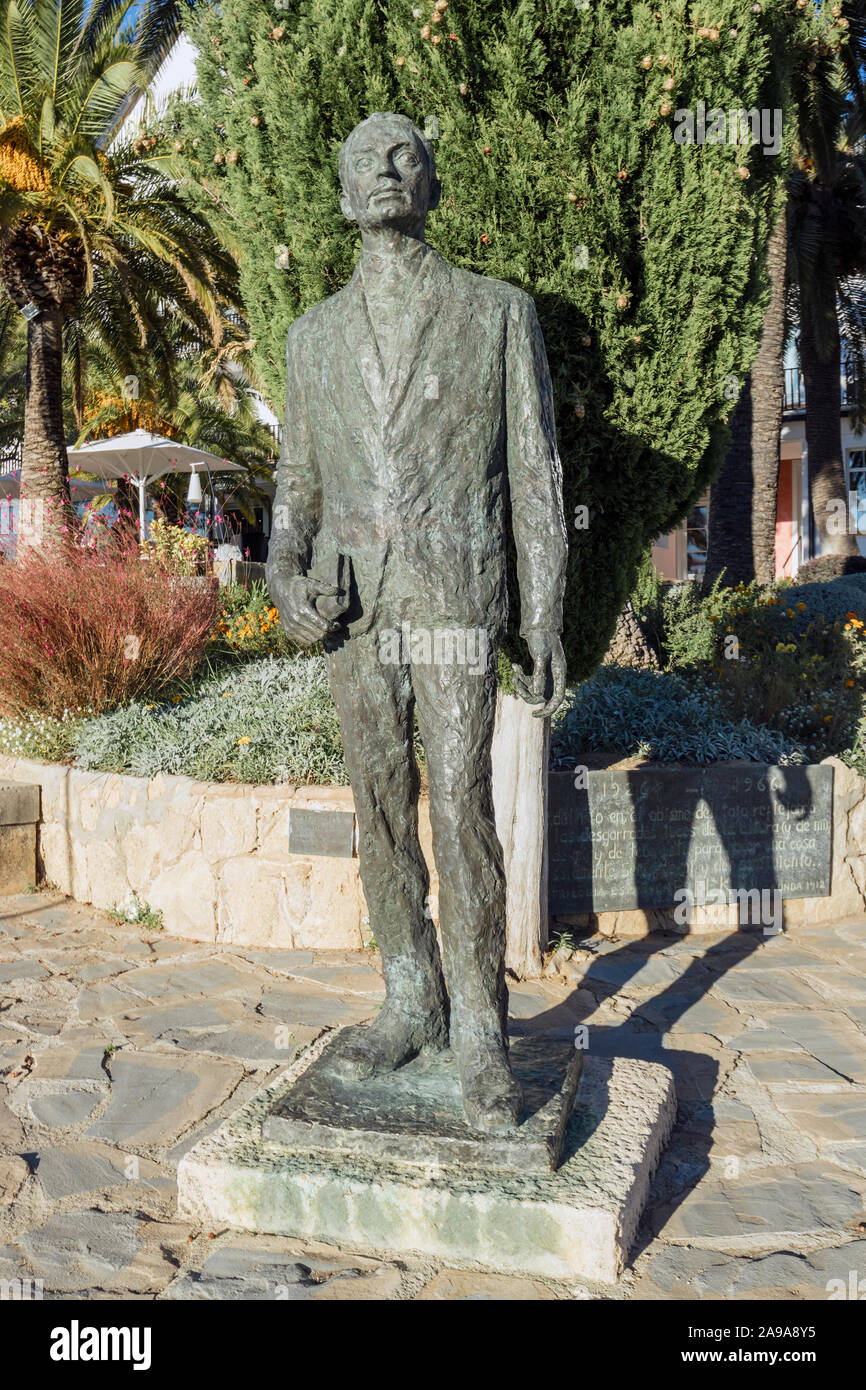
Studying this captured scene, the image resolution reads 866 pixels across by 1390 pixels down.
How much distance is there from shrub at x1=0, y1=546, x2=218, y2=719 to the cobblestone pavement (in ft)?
4.29

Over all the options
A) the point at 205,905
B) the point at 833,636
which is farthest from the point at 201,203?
the point at 833,636

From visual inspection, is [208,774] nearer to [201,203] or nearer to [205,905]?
[205,905]

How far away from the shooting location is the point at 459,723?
2766 mm

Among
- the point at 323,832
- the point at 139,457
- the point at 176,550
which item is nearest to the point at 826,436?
the point at 139,457

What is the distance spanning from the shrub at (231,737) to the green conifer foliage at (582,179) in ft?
6.04

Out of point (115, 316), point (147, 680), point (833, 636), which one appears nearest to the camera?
point (147, 680)

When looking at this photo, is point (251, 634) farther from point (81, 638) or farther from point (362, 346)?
point (362, 346)

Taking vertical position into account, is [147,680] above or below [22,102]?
below

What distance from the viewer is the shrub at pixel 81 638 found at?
21.0 feet

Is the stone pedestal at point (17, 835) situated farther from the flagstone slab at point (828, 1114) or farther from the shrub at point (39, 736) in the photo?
the flagstone slab at point (828, 1114)

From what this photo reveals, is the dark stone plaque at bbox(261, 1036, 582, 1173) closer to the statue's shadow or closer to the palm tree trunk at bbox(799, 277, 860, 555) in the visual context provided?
the statue's shadow

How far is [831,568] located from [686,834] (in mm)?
10930

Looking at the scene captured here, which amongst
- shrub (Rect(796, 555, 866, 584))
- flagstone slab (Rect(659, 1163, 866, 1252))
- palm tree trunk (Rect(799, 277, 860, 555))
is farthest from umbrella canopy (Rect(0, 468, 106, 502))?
flagstone slab (Rect(659, 1163, 866, 1252))

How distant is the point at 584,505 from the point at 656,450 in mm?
367
